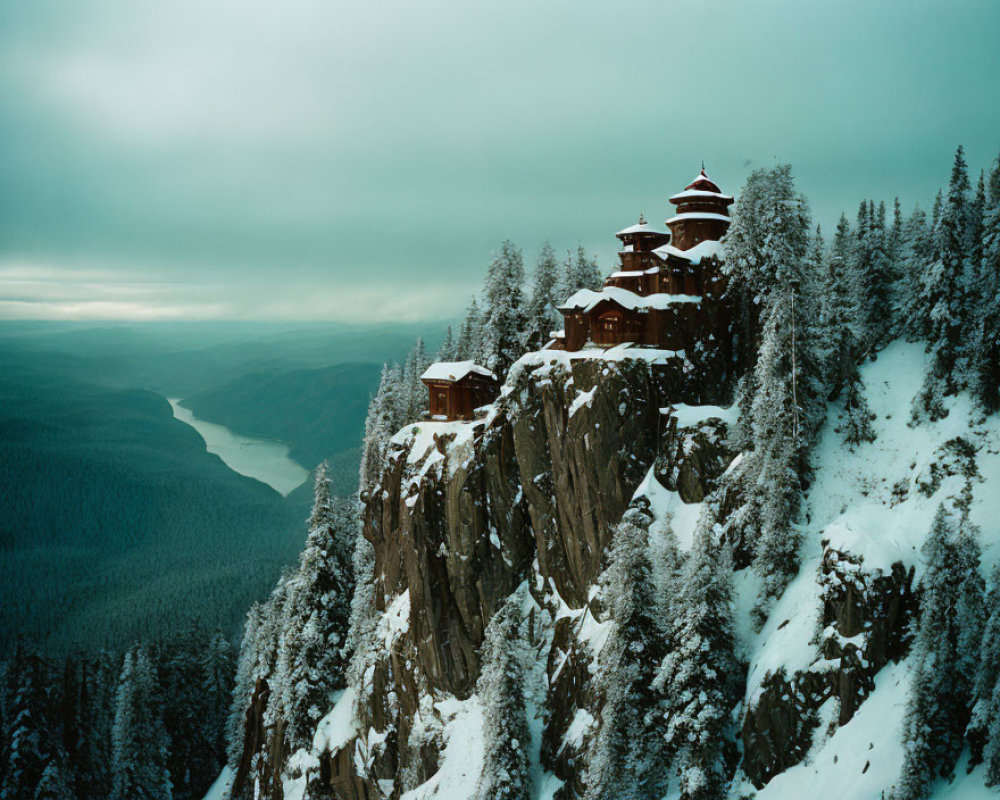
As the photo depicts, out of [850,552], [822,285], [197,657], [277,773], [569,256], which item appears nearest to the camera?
[850,552]

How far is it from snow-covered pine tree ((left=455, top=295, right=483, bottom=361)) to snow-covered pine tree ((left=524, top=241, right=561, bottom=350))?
7666 millimetres

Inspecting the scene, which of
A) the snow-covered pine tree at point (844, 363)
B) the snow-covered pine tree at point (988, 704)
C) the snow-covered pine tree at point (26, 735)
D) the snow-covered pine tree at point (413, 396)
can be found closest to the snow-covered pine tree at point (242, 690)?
the snow-covered pine tree at point (26, 735)

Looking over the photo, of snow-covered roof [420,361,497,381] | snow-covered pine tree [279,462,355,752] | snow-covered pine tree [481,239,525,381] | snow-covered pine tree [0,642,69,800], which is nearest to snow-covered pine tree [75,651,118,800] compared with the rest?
snow-covered pine tree [0,642,69,800]

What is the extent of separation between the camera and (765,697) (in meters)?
30.5

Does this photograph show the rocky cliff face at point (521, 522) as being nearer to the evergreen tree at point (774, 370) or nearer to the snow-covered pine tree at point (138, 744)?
the evergreen tree at point (774, 370)

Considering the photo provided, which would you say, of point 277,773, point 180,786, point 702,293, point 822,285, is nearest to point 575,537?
point 702,293

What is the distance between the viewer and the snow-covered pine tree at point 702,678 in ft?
100

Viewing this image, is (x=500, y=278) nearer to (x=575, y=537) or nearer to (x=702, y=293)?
(x=702, y=293)

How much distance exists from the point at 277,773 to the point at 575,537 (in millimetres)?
37122

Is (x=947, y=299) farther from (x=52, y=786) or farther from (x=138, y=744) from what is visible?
(x=52, y=786)

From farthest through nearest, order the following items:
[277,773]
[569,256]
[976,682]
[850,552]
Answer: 1. [569,256]
2. [277,773]
3. [850,552]
4. [976,682]

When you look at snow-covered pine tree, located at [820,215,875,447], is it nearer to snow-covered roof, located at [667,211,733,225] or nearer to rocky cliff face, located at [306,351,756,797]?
rocky cliff face, located at [306,351,756,797]

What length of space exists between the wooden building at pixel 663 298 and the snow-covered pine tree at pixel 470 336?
19.8 meters

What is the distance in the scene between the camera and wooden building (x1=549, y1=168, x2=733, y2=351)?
→ 1917 inches
